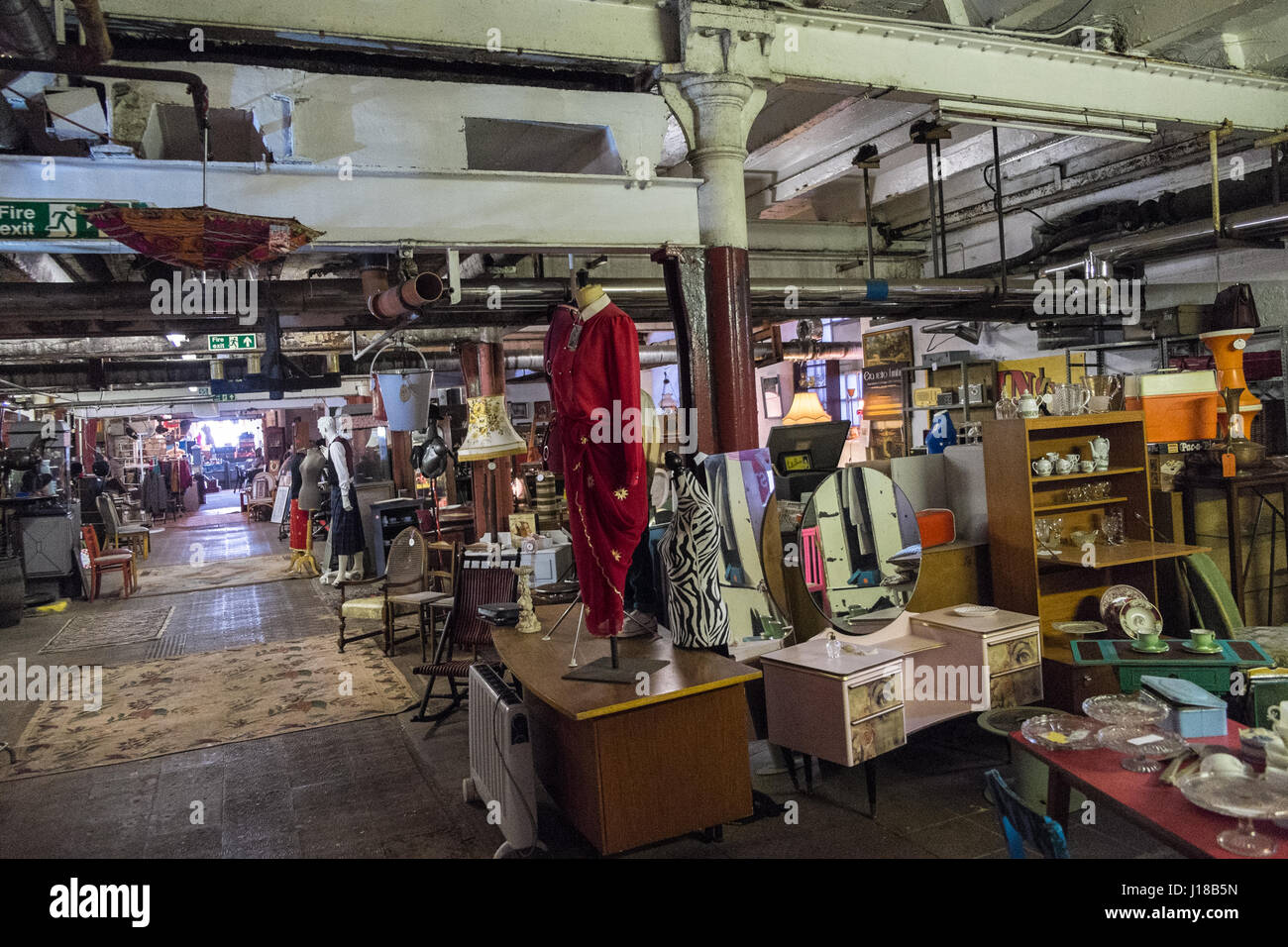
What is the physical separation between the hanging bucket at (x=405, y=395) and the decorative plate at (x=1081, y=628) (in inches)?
177

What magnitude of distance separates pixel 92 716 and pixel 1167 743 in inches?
278

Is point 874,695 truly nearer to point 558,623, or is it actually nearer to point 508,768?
point 558,623

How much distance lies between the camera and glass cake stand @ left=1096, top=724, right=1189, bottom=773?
2.68m

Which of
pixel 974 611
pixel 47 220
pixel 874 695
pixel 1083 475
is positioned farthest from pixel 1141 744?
pixel 47 220

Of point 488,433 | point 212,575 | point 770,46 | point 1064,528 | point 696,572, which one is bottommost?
point 212,575

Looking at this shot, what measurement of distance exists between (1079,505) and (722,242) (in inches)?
110

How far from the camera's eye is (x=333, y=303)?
6422 mm

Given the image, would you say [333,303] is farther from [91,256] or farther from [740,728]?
[740,728]

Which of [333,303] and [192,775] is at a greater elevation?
[333,303]

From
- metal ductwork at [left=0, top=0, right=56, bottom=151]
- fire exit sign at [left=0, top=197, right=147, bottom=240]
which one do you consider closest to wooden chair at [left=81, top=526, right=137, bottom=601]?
fire exit sign at [left=0, top=197, right=147, bottom=240]

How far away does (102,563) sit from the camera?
1173 centimetres

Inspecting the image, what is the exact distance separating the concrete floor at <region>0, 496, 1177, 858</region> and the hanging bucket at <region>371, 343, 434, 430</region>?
85.8 inches
